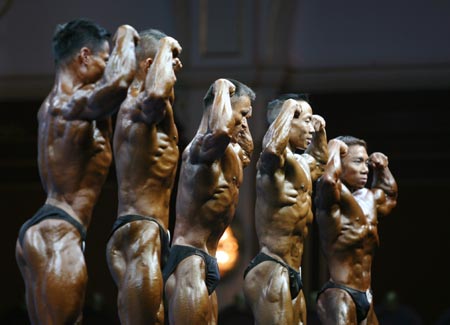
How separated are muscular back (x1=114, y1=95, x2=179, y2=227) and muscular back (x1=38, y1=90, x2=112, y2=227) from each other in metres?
0.25

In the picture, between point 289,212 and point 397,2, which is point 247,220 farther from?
point 289,212

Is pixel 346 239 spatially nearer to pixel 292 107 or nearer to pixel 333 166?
pixel 333 166

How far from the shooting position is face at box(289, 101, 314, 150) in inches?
344

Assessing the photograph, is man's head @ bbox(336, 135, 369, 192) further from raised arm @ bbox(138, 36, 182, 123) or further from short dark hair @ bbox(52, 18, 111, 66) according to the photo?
short dark hair @ bbox(52, 18, 111, 66)

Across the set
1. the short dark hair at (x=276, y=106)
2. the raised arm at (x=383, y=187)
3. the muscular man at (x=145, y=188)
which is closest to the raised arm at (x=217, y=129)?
the muscular man at (x=145, y=188)

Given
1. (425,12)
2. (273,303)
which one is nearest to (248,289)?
(273,303)

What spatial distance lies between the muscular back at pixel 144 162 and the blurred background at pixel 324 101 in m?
5.96

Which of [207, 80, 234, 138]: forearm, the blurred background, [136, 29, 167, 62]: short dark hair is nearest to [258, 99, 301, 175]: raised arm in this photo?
[207, 80, 234, 138]: forearm

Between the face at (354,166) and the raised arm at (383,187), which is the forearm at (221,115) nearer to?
the face at (354,166)

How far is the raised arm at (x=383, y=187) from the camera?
9.93m

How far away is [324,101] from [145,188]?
660 centimetres

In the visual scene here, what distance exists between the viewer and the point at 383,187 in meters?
10.0

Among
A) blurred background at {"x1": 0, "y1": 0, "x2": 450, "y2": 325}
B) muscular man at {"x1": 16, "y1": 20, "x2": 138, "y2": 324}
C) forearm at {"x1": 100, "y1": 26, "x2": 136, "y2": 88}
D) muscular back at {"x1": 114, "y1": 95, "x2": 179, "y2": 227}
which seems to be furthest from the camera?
blurred background at {"x1": 0, "y1": 0, "x2": 450, "y2": 325}

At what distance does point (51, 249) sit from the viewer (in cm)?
716
